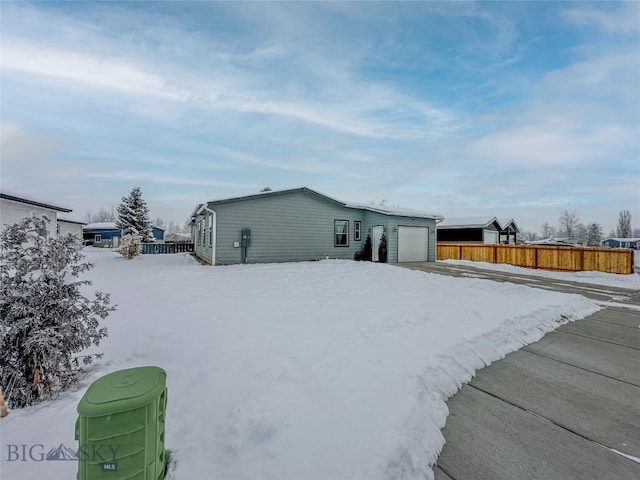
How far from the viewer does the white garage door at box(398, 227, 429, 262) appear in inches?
608

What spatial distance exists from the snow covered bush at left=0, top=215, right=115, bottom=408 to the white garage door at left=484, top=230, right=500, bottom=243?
27226 mm

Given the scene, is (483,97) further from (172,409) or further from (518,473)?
(172,409)

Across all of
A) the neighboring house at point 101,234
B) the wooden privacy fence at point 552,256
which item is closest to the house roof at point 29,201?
the wooden privacy fence at point 552,256

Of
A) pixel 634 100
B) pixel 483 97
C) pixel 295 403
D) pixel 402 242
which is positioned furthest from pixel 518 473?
pixel 634 100

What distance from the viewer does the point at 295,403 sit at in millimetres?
2350

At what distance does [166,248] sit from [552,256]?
26735 mm

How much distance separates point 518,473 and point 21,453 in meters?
3.29

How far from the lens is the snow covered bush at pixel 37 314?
2375 millimetres

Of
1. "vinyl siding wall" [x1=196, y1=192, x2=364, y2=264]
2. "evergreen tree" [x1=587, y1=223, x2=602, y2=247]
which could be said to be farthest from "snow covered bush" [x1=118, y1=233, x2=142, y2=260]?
"evergreen tree" [x1=587, y1=223, x2=602, y2=247]

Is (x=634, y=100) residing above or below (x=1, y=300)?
above

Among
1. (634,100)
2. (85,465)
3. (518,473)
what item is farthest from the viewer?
(634,100)

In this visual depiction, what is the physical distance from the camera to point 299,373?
2852 mm

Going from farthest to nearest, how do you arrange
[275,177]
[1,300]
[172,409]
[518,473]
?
[275,177] < [1,300] < [172,409] < [518,473]

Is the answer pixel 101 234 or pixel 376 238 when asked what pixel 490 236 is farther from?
pixel 101 234
